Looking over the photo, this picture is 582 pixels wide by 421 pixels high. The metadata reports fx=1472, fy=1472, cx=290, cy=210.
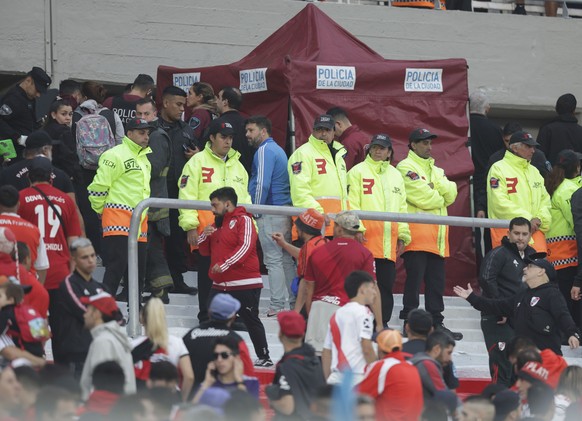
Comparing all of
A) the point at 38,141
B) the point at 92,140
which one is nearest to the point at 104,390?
the point at 38,141

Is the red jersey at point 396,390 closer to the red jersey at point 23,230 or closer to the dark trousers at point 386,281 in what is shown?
the red jersey at point 23,230

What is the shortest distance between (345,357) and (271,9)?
842 centimetres

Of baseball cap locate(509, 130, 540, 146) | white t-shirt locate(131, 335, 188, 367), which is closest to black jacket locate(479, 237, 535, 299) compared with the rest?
baseball cap locate(509, 130, 540, 146)

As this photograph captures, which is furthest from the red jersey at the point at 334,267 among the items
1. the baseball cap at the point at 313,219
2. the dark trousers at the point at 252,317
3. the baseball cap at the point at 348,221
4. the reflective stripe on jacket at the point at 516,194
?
the reflective stripe on jacket at the point at 516,194

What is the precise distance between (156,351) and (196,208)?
271 cm

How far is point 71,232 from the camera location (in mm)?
11805

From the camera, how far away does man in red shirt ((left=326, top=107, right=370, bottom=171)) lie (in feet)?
47.8

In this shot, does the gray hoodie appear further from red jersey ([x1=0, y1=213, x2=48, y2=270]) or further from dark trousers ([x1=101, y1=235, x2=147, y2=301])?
dark trousers ([x1=101, y1=235, x2=147, y2=301])

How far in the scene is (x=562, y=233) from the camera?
47.6 feet

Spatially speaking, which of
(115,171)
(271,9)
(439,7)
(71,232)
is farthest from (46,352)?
(439,7)

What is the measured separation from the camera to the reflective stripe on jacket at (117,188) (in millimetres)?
12711

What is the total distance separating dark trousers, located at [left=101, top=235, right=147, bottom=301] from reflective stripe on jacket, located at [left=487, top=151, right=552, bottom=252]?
3.58 metres

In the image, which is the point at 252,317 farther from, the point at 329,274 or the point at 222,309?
the point at 222,309

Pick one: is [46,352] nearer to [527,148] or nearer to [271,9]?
[527,148]
